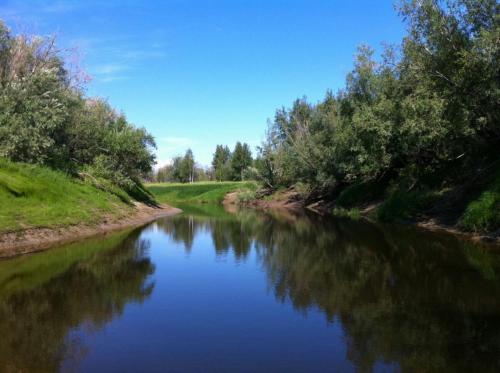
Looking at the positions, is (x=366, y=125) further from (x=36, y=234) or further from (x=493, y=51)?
(x=36, y=234)

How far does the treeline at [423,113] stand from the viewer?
23.0m

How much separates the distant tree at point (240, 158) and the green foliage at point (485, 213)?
106m

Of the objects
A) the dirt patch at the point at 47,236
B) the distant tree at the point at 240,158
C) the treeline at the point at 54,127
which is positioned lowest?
the dirt patch at the point at 47,236

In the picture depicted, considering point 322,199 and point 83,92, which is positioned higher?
point 83,92

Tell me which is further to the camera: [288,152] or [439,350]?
[288,152]

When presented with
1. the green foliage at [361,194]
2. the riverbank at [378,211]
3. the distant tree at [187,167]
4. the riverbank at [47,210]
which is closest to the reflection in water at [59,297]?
the riverbank at [47,210]

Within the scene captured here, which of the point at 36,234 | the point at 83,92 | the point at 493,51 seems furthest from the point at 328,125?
the point at 36,234

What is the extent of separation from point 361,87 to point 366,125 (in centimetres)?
1066

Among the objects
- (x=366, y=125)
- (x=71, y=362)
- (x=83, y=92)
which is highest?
(x=83, y=92)

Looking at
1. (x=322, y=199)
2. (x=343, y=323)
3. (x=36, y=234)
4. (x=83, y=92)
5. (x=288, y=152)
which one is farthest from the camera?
(x=288, y=152)

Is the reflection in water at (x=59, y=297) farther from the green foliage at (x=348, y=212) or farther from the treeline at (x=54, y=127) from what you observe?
the green foliage at (x=348, y=212)

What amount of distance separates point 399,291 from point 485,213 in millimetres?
12568

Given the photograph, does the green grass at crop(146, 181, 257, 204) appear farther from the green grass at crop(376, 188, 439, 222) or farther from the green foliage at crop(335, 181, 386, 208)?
the green grass at crop(376, 188, 439, 222)

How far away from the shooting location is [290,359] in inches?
317
